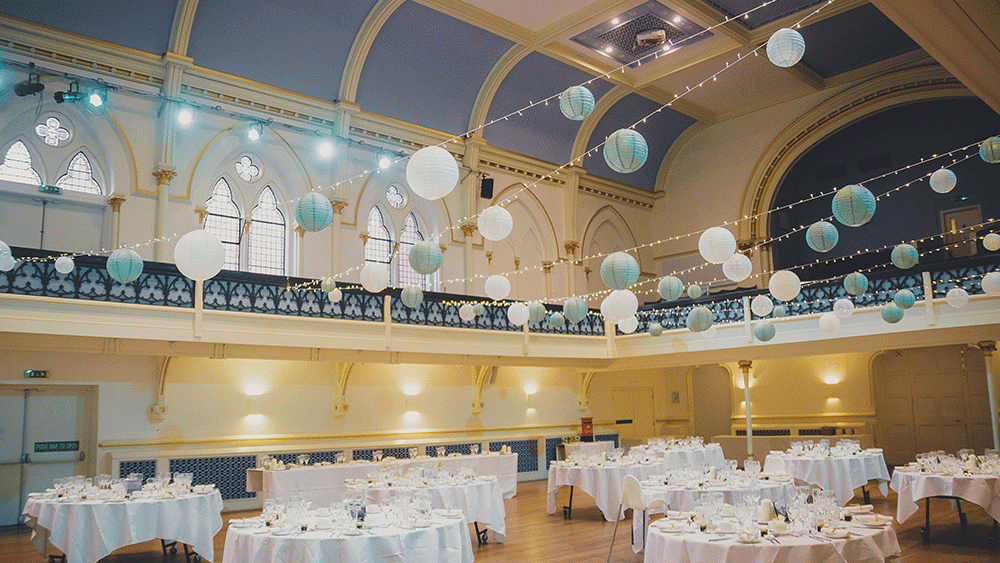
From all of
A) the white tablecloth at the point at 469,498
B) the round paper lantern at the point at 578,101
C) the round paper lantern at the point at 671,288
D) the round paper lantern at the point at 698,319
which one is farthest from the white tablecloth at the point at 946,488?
the round paper lantern at the point at 578,101

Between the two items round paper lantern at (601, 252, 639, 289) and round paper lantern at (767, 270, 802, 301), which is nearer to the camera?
round paper lantern at (601, 252, 639, 289)

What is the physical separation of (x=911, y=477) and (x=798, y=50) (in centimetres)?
577

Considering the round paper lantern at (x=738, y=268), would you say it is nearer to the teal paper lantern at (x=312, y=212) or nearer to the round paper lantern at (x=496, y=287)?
the round paper lantern at (x=496, y=287)

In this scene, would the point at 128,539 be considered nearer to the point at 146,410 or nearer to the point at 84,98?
the point at 146,410

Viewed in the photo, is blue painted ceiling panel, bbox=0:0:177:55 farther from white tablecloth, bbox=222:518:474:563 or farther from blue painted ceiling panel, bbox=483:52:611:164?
white tablecloth, bbox=222:518:474:563

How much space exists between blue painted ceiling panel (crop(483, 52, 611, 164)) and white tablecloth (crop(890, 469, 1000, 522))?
10434mm

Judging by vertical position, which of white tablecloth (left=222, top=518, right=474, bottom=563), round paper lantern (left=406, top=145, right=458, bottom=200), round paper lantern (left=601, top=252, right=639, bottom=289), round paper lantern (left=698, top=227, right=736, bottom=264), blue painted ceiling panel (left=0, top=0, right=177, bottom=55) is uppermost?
blue painted ceiling panel (left=0, top=0, right=177, bottom=55)

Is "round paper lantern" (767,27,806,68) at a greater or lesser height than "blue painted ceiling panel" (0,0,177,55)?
lesser

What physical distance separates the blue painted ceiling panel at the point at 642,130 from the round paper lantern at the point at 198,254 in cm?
1245

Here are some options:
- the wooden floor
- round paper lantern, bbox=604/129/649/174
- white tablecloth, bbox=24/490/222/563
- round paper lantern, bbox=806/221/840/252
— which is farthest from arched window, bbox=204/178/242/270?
round paper lantern, bbox=806/221/840/252

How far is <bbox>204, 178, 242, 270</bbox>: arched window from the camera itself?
43.7 ft

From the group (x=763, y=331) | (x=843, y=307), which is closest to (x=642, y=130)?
(x=843, y=307)

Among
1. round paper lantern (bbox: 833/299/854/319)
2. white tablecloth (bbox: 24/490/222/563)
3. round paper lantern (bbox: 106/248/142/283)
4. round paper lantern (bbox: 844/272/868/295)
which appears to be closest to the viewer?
white tablecloth (bbox: 24/490/222/563)

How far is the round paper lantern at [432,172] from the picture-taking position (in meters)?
5.39
